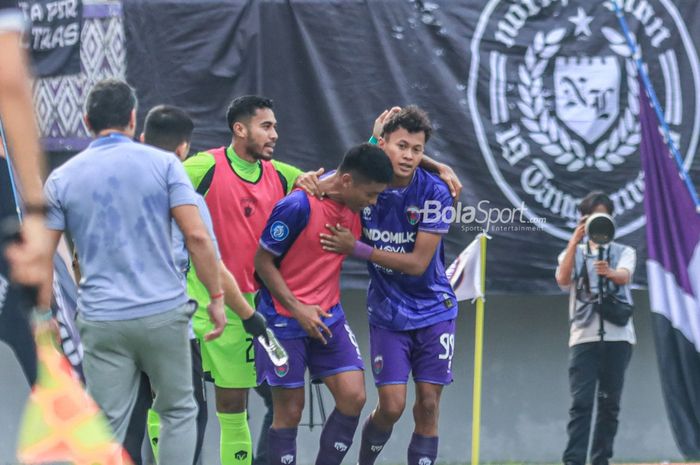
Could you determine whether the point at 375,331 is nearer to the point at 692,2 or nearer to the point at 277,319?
the point at 277,319

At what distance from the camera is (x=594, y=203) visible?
8.53m

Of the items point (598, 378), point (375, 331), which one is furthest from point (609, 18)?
point (375, 331)

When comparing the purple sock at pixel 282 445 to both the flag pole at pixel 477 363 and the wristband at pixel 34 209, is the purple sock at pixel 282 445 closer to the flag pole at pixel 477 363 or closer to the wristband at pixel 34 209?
the flag pole at pixel 477 363

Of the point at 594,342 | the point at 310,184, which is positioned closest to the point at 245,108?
the point at 310,184

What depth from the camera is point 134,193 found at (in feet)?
18.2

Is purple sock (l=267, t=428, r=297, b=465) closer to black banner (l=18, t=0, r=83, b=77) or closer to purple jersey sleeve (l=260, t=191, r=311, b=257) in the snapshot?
purple jersey sleeve (l=260, t=191, r=311, b=257)

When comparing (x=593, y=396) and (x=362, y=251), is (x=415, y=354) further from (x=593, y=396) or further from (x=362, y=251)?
(x=593, y=396)

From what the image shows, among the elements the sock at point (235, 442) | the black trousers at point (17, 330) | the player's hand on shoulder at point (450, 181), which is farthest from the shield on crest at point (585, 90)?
the black trousers at point (17, 330)

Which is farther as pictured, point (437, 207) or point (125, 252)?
point (437, 207)

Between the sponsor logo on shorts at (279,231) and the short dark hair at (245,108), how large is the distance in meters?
0.98

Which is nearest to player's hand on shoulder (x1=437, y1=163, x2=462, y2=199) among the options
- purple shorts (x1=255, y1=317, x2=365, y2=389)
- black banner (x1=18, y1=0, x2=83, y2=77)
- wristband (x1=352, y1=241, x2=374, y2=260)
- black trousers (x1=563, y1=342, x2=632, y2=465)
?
wristband (x1=352, y1=241, x2=374, y2=260)

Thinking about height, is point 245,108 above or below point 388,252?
above

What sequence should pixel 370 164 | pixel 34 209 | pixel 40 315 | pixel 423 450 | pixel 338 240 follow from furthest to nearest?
pixel 423 450 < pixel 338 240 < pixel 370 164 < pixel 40 315 < pixel 34 209

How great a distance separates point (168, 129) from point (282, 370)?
145 centimetres
